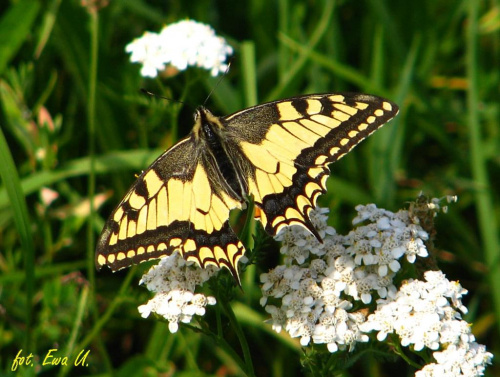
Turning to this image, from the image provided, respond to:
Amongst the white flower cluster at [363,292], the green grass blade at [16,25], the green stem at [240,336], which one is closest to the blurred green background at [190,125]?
the green grass blade at [16,25]

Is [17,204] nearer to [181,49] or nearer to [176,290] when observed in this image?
[176,290]

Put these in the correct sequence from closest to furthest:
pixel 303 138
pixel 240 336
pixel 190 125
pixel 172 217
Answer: pixel 240 336 → pixel 172 217 → pixel 303 138 → pixel 190 125

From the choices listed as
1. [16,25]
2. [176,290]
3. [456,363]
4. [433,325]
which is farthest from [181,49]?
[456,363]

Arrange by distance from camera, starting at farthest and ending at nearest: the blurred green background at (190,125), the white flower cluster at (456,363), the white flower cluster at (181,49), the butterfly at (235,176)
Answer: the blurred green background at (190,125) < the white flower cluster at (181,49) < the butterfly at (235,176) < the white flower cluster at (456,363)

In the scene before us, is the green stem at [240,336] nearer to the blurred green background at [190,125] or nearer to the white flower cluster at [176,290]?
the white flower cluster at [176,290]

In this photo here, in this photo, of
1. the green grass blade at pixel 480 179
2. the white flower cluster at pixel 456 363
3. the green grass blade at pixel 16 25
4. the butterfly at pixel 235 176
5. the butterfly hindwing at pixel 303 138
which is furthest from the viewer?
the green grass blade at pixel 16 25

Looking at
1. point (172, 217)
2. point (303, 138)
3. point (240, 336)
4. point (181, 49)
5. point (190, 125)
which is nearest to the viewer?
point (240, 336)
